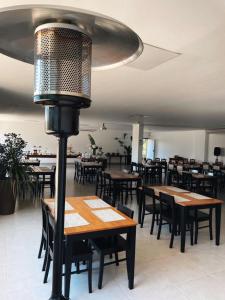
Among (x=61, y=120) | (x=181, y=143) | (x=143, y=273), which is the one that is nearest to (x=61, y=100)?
(x=61, y=120)

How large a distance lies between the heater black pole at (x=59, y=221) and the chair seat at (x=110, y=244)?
6.03ft

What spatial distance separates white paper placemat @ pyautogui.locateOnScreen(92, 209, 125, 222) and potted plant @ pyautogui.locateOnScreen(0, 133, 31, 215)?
200cm

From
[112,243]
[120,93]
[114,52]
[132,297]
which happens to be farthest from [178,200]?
[114,52]

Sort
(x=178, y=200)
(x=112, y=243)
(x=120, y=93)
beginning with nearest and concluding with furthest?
(x=112, y=243)
(x=178, y=200)
(x=120, y=93)

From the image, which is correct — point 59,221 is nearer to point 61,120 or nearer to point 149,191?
point 61,120

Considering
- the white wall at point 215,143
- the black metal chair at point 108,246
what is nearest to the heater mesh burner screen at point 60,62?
the black metal chair at point 108,246

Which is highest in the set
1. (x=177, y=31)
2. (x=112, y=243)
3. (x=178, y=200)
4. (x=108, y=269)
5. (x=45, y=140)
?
(x=177, y=31)

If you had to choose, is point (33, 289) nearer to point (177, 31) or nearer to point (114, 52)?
point (114, 52)

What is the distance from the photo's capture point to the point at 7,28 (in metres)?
0.59

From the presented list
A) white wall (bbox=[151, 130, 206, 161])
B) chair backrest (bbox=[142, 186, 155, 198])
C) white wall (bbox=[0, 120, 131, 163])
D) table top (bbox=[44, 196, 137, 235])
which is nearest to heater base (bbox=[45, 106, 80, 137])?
table top (bbox=[44, 196, 137, 235])

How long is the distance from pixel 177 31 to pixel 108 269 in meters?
2.46

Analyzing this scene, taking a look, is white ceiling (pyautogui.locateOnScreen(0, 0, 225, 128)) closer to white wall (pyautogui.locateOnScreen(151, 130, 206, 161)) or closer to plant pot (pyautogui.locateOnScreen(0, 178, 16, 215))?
plant pot (pyautogui.locateOnScreen(0, 178, 16, 215))

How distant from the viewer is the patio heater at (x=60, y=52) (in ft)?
1.82

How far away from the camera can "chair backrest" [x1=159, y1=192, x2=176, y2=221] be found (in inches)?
132
